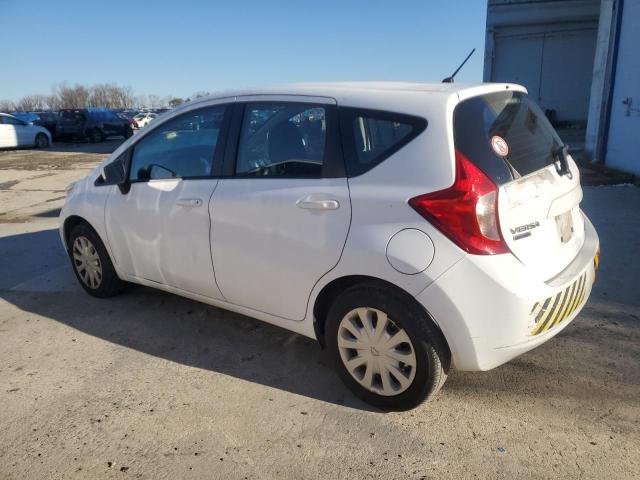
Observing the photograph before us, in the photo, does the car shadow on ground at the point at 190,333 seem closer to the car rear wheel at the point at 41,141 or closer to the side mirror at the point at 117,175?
the side mirror at the point at 117,175

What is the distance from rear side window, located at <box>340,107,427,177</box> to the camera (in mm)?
2508

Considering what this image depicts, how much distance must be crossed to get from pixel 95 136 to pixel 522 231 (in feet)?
92.0

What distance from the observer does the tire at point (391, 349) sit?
2486 mm

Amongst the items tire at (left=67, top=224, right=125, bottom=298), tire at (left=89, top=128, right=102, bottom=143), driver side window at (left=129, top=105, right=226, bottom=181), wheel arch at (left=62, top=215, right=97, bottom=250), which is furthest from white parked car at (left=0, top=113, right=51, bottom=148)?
driver side window at (left=129, top=105, right=226, bottom=181)

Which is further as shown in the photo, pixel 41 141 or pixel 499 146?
pixel 41 141

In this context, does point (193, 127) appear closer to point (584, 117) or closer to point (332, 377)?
point (332, 377)

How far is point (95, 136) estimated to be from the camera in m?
26.8

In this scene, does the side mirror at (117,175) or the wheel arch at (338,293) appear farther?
the side mirror at (117,175)

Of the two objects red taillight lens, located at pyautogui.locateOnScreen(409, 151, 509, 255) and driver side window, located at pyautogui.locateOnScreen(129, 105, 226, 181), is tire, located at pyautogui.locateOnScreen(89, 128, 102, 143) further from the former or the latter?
red taillight lens, located at pyautogui.locateOnScreen(409, 151, 509, 255)

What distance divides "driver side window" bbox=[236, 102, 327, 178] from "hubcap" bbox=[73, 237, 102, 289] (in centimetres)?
189

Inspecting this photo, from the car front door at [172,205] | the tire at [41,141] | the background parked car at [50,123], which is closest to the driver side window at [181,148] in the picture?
the car front door at [172,205]

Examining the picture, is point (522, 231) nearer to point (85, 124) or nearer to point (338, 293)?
point (338, 293)

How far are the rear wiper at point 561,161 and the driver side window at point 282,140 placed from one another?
1326 mm

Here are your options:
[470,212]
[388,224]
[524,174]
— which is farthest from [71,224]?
[524,174]
